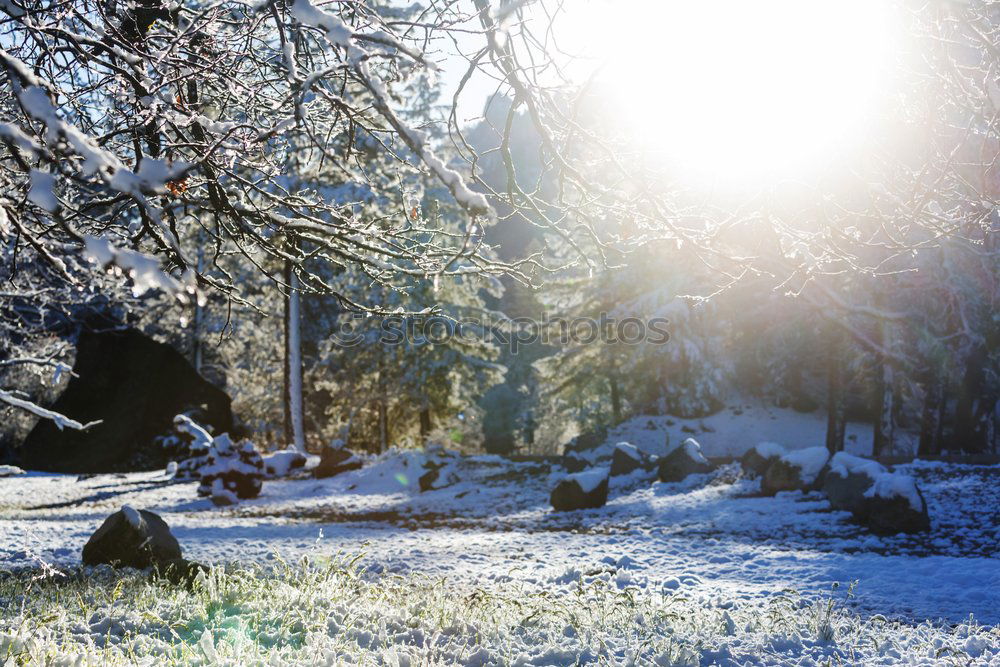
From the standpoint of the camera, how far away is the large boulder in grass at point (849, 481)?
8.94 metres

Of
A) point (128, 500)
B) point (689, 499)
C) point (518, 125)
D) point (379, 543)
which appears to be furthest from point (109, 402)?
point (518, 125)

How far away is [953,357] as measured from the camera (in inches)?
595

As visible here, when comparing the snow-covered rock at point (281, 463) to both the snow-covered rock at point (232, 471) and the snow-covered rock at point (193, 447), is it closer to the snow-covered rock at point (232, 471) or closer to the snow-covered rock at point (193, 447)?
Answer: the snow-covered rock at point (193, 447)

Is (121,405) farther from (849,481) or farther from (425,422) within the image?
(849,481)

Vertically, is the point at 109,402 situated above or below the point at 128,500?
above

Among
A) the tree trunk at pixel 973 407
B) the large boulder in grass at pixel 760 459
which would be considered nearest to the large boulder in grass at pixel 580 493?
the large boulder in grass at pixel 760 459

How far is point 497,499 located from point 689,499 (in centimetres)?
343

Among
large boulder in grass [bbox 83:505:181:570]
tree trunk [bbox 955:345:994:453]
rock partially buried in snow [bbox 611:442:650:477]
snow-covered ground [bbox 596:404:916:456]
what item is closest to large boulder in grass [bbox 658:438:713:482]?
rock partially buried in snow [bbox 611:442:650:477]

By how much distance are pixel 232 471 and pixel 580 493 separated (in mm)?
7103

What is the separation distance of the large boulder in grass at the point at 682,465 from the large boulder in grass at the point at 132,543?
A: 8604 mm

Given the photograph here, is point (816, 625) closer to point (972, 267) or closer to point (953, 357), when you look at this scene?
point (953, 357)

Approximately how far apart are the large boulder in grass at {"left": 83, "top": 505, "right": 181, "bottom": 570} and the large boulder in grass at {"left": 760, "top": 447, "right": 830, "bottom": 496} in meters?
8.08

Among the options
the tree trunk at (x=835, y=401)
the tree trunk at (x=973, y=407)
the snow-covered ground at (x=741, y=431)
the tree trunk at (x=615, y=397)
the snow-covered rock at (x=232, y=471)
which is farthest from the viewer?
the tree trunk at (x=615, y=397)

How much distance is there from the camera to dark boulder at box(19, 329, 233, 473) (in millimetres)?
22109
